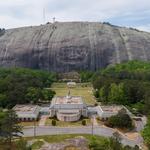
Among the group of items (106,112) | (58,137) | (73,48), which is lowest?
(58,137)

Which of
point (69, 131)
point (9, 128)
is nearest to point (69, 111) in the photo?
point (69, 131)

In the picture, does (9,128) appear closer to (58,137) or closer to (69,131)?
(58,137)

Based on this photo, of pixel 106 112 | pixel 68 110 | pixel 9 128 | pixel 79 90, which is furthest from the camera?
pixel 79 90

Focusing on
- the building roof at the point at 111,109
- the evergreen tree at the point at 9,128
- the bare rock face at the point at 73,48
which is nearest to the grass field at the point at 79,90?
the building roof at the point at 111,109

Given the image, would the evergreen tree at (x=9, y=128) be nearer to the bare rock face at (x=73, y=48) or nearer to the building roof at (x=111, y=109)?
the building roof at (x=111, y=109)

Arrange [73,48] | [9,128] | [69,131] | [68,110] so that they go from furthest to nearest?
[73,48], [68,110], [69,131], [9,128]

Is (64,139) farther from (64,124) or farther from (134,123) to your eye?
(134,123)

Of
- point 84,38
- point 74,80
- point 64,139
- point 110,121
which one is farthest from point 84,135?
point 84,38
